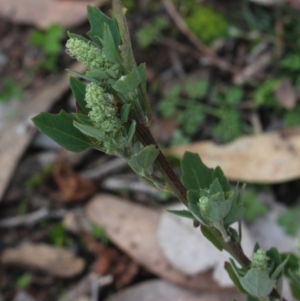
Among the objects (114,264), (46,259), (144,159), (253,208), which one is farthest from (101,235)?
(144,159)

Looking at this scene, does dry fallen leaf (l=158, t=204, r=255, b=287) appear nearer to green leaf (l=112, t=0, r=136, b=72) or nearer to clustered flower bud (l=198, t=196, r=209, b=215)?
clustered flower bud (l=198, t=196, r=209, b=215)

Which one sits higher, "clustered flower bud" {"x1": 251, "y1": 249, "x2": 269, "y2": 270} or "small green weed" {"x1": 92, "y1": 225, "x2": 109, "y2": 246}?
"clustered flower bud" {"x1": 251, "y1": 249, "x2": 269, "y2": 270}

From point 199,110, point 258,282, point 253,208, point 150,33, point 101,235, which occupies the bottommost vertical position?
point 101,235

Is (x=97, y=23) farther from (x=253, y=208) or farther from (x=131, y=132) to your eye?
(x=253, y=208)

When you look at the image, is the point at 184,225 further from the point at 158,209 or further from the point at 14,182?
the point at 14,182

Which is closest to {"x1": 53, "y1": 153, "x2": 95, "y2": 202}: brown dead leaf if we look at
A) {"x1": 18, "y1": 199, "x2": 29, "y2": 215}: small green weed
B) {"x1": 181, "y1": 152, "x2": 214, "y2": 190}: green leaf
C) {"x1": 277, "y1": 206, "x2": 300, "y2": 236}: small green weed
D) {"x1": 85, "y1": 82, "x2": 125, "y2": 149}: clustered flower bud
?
{"x1": 18, "y1": 199, "x2": 29, "y2": 215}: small green weed

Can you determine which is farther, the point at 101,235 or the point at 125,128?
Answer: the point at 101,235
